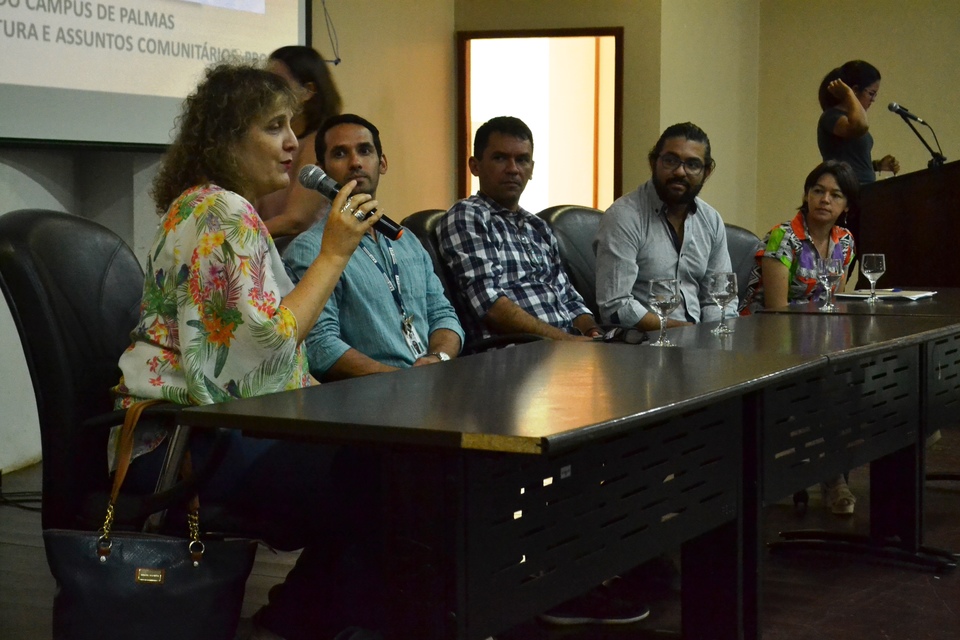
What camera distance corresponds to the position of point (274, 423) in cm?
139

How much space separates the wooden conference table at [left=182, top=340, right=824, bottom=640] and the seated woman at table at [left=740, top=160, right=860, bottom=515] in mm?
1681

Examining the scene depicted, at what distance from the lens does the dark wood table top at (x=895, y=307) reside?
3.05 metres

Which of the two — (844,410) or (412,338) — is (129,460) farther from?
(844,410)

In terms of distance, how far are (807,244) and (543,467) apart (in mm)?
2431

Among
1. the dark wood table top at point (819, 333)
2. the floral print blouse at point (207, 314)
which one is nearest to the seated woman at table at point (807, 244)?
the dark wood table top at point (819, 333)

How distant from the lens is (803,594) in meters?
2.63

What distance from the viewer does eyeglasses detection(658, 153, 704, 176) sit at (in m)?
3.37

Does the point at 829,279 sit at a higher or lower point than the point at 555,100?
lower

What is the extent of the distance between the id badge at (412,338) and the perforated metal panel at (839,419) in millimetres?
873

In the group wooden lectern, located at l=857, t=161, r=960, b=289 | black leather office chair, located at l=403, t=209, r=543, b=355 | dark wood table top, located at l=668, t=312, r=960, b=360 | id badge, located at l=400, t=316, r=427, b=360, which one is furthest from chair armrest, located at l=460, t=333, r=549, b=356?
wooden lectern, located at l=857, t=161, r=960, b=289

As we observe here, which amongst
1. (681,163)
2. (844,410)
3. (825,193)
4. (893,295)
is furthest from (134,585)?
(825,193)

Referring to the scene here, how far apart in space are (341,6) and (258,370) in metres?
3.58

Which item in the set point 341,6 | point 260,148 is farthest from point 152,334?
point 341,6

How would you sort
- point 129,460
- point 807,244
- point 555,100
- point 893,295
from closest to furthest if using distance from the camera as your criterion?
point 129,460 → point 893,295 → point 807,244 → point 555,100
